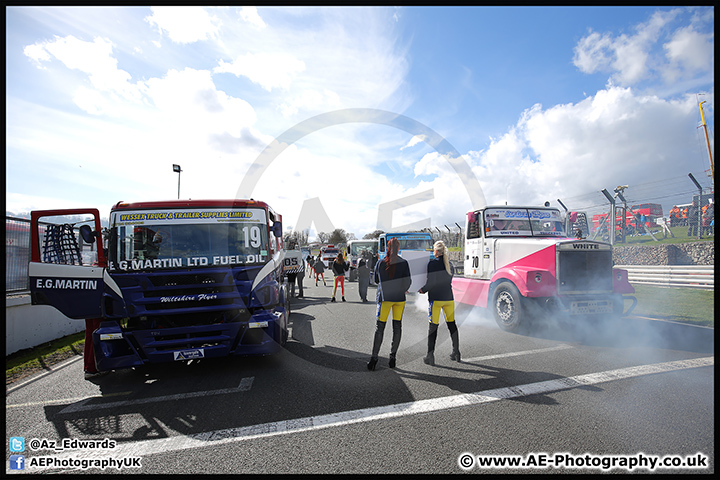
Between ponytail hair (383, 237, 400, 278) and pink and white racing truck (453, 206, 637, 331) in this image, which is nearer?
ponytail hair (383, 237, 400, 278)

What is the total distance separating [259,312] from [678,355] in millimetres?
6095

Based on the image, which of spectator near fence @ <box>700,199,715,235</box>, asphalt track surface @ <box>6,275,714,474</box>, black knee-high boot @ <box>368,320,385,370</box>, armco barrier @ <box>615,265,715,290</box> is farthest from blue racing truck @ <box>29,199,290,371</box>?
spectator near fence @ <box>700,199,715,235</box>

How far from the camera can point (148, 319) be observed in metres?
4.75

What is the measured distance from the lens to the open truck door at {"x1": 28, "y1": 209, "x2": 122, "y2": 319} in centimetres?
435

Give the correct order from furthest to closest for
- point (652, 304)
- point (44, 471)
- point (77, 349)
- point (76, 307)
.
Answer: point (652, 304), point (77, 349), point (76, 307), point (44, 471)

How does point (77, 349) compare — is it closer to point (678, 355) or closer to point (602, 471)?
point (602, 471)

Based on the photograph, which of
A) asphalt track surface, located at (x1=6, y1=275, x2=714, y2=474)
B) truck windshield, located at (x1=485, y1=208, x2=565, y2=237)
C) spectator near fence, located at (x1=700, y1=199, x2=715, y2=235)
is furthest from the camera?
spectator near fence, located at (x1=700, y1=199, x2=715, y2=235)

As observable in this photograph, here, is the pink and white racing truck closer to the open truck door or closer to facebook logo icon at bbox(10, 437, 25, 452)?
the open truck door


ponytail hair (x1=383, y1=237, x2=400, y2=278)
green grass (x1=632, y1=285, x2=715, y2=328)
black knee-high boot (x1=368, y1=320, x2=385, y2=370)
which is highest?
ponytail hair (x1=383, y1=237, x2=400, y2=278)

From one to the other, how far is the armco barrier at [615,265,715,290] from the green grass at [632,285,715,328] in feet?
0.86

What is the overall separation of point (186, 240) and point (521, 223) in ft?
23.2

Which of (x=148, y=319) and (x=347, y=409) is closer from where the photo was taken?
(x=347, y=409)

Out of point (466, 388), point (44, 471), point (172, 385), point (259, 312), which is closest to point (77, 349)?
point (172, 385)

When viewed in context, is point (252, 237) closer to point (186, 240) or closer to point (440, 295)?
point (186, 240)
